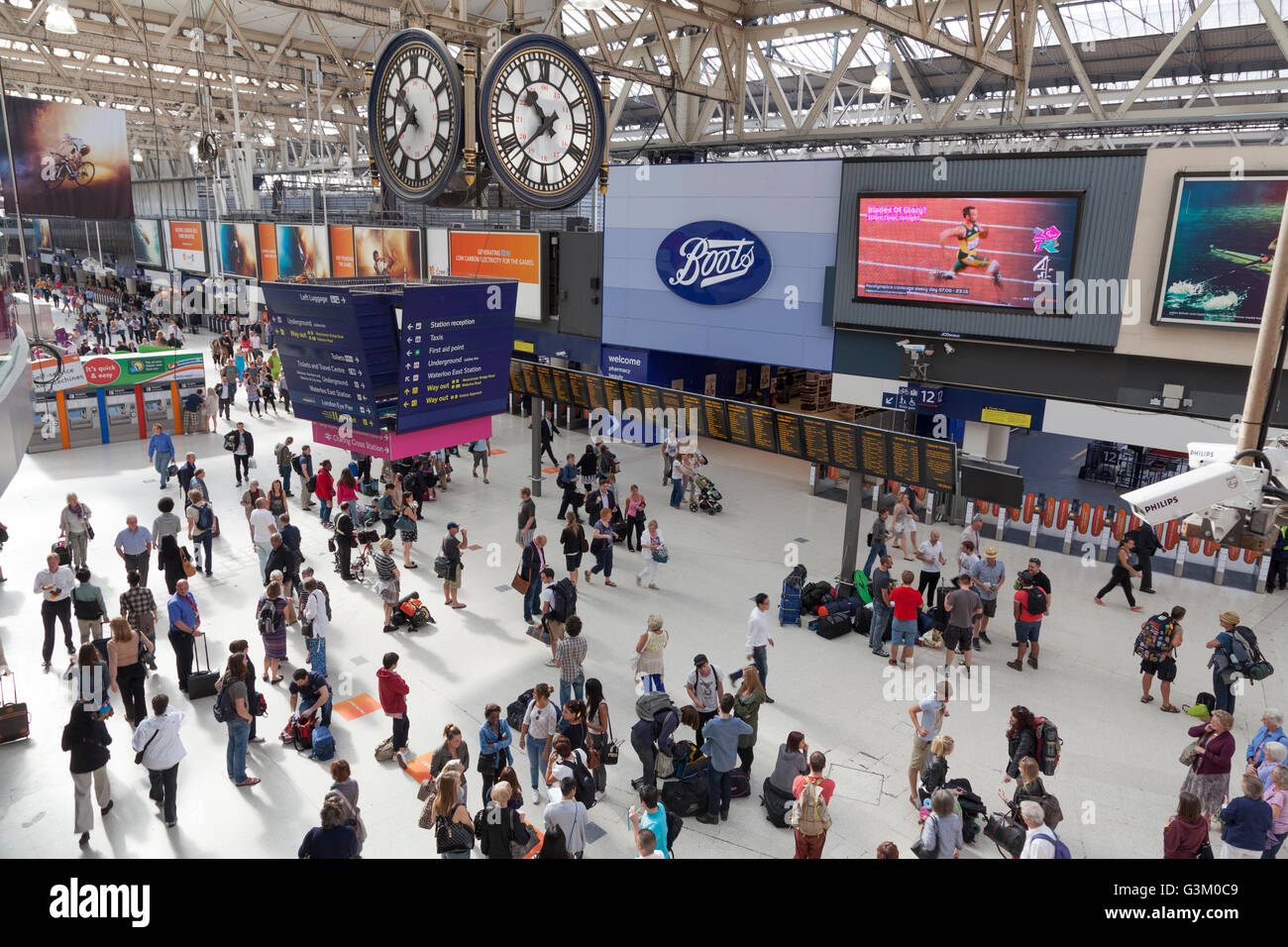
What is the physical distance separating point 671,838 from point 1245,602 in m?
11.8

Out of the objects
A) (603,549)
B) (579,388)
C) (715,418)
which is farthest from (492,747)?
(579,388)

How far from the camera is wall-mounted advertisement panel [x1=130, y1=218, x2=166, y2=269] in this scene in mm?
40469

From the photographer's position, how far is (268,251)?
30.7 meters

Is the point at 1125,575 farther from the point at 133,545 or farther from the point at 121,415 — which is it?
the point at 121,415

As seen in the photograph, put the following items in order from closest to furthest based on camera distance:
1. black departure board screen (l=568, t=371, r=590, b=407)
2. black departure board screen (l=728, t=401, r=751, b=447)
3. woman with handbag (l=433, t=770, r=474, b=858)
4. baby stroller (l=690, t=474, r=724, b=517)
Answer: woman with handbag (l=433, t=770, r=474, b=858), black departure board screen (l=728, t=401, r=751, b=447), black departure board screen (l=568, t=371, r=590, b=407), baby stroller (l=690, t=474, r=724, b=517)

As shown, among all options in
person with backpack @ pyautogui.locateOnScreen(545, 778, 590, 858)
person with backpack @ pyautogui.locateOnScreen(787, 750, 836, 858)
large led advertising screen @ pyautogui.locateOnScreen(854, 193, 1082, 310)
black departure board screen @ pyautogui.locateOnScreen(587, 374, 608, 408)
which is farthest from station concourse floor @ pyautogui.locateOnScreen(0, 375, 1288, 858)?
large led advertising screen @ pyautogui.locateOnScreen(854, 193, 1082, 310)

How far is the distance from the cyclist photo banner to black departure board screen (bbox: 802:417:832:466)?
1442cm

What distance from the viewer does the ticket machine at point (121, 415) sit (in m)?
20.9

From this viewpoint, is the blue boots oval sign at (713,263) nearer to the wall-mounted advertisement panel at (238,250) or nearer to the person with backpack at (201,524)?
the person with backpack at (201,524)

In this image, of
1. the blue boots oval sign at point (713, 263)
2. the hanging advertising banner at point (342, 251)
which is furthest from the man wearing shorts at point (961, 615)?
the hanging advertising banner at point (342, 251)

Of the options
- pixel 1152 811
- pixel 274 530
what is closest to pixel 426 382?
pixel 274 530

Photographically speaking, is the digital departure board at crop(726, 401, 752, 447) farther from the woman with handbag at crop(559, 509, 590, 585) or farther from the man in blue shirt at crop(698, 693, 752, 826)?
the man in blue shirt at crop(698, 693, 752, 826)

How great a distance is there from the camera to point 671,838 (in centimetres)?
691

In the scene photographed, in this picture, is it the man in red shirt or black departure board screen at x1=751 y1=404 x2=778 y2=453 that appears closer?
the man in red shirt
